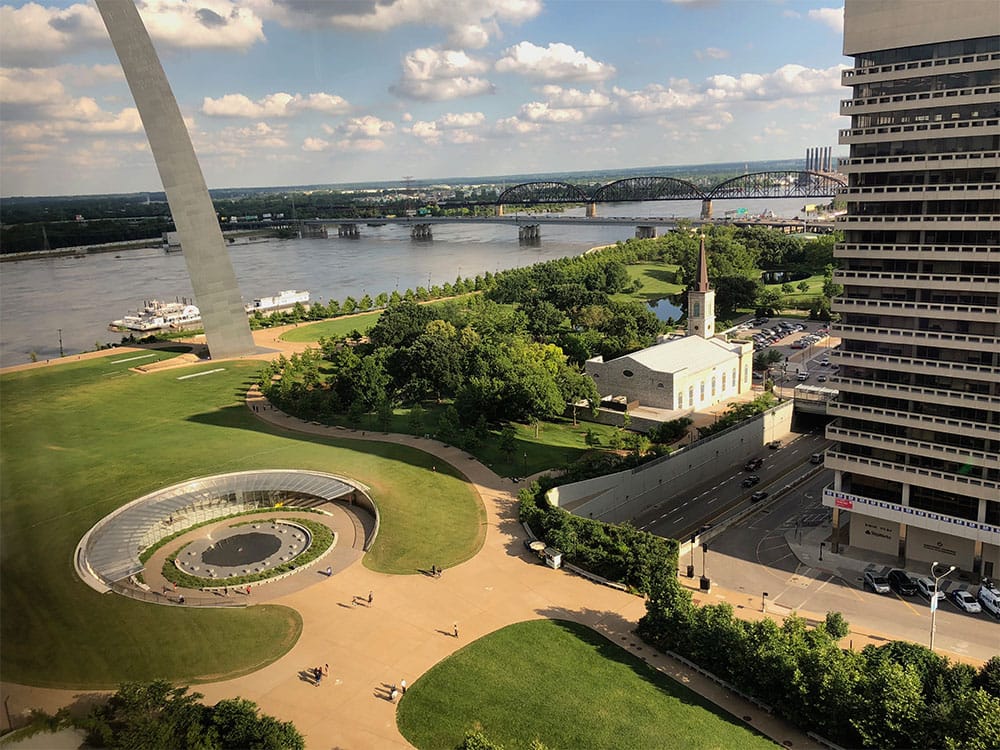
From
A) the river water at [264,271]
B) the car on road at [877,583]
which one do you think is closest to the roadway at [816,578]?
the car on road at [877,583]

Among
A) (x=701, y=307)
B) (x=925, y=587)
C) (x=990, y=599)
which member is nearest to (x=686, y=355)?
(x=701, y=307)

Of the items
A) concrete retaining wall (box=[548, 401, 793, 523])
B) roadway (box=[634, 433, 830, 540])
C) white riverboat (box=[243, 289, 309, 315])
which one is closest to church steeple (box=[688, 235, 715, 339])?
concrete retaining wall (box=[548, 401, 793, 523])

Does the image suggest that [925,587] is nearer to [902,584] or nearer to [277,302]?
[902,584]

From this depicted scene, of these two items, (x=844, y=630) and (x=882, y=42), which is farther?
(x=882, y=42)

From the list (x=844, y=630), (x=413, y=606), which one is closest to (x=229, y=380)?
(x=413, y=606)

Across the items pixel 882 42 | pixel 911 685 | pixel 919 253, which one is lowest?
pixel 911 685

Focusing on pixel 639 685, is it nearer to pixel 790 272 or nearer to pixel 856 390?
pixel 856 390
